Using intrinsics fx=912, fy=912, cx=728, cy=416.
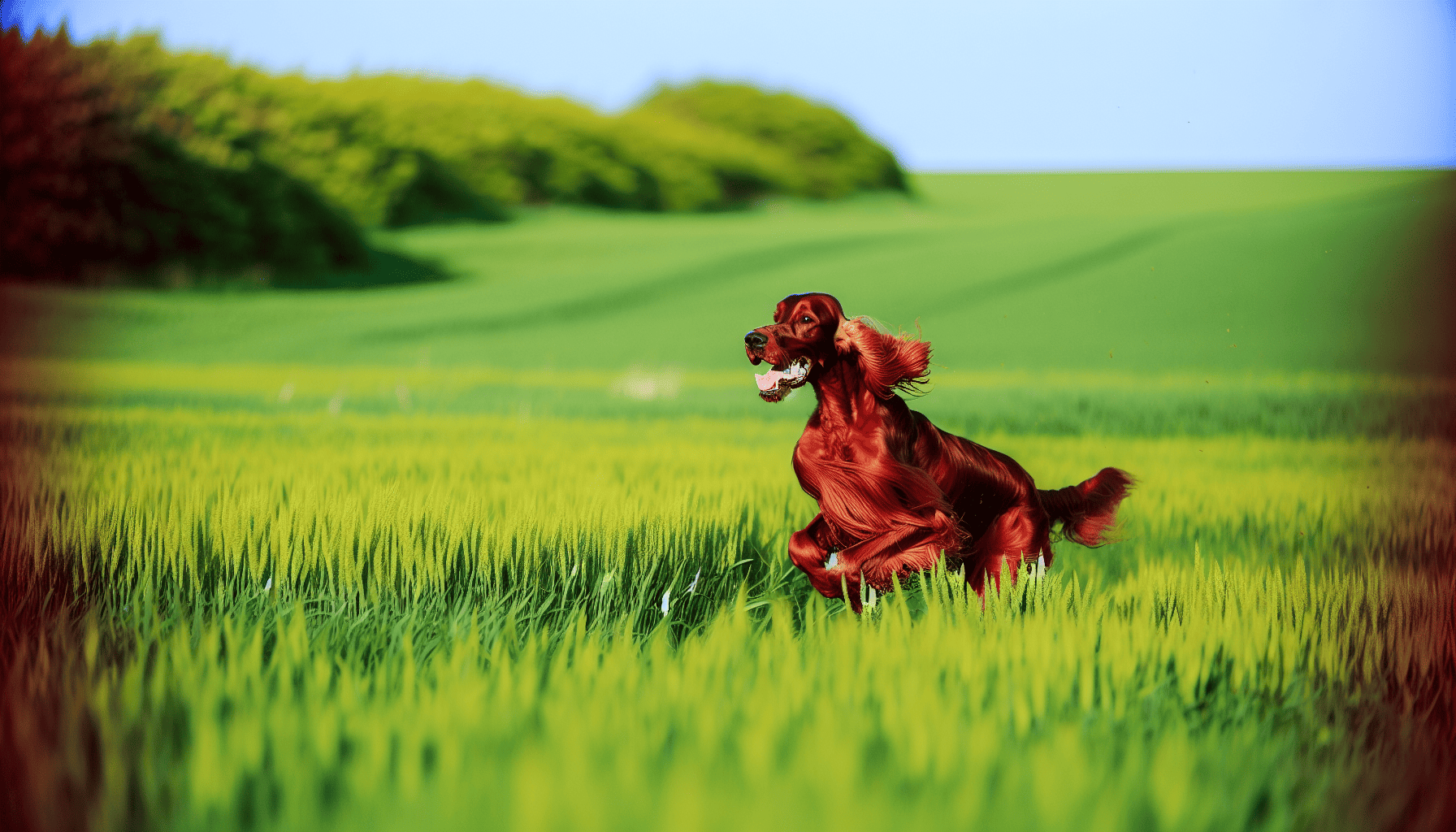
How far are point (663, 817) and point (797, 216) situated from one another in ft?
120

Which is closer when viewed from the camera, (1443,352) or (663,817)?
(663,817)

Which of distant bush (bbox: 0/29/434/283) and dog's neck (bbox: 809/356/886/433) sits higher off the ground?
distant bush (bbox: 0/29/434/283)

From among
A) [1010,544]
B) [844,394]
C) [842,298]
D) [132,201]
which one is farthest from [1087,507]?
[132,201]

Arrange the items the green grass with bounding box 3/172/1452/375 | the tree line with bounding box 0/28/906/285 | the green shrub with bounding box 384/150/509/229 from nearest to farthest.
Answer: the green grass with bounding box 3/172/1452/375, the tree line with bounding box 0/28/906/285, the green shrub with bounding box 384/150/509/229

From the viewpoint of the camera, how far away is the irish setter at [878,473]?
2.49 meters

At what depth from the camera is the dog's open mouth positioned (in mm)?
2482

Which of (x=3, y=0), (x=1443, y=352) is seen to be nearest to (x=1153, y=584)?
(x=1443, y=352)

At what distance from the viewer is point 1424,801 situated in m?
1.42

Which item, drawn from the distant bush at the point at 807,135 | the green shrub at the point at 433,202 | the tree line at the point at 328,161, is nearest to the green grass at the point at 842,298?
the green shrub at the point at 433,202

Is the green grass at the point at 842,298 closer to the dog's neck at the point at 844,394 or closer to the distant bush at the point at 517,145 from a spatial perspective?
the distant bush at the point at 517,145

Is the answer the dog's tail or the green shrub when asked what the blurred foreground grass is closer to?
the dog's tail

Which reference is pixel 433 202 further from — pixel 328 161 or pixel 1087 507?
pixel 1087 507

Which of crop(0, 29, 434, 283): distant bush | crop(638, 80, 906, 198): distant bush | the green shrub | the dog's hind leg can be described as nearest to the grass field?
the dog's hind leg

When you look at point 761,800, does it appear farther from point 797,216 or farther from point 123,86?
point 797,216
